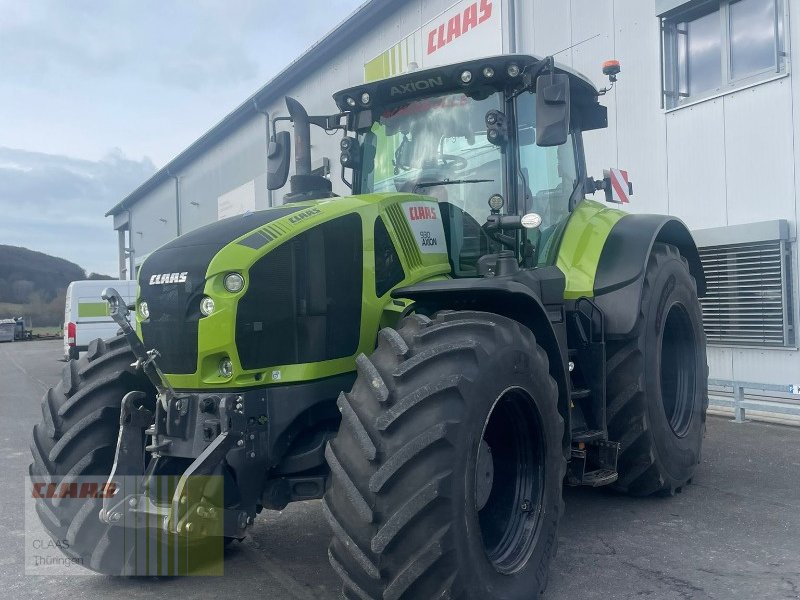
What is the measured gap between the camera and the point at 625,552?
171 inches

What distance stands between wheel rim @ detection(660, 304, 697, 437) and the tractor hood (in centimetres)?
279

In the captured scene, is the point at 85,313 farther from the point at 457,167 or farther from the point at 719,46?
the point at 457,167

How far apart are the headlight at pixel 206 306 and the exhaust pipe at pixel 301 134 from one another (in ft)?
5.17

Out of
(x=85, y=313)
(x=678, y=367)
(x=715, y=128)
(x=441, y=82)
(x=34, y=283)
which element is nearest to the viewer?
(x=441, y=82)

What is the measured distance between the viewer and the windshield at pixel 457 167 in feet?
15.1

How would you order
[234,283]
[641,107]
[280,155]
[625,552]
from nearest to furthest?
1. [234,283]
2. [625,552]
3. [280,155]
4. [641,107]

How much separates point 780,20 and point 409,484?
308 inches

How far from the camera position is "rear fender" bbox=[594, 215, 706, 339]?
5074 millimetres

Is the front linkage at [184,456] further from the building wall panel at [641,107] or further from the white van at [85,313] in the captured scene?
the white van at [85,313]

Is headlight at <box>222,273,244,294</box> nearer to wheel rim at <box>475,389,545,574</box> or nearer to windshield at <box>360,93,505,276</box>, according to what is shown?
wheel rim at <box>475,389,545,574</box>

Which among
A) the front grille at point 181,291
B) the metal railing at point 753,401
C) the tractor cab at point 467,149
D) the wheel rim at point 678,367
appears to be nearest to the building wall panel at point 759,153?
the metal railing at point 753,401

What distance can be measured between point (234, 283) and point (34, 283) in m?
68.6

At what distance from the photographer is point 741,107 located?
8.91 m

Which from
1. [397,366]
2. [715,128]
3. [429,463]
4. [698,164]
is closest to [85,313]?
[698,164]
